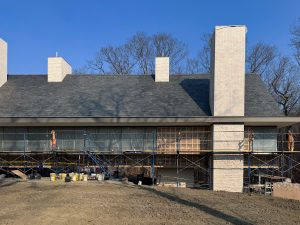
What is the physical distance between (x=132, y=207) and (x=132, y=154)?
993 centimetres

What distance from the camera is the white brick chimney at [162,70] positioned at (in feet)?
82.0

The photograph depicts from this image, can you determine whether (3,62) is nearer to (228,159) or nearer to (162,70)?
(162,70)

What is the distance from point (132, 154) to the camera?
859 inches

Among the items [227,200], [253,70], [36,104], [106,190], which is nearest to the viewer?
[227,200]

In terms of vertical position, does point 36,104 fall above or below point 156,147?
above

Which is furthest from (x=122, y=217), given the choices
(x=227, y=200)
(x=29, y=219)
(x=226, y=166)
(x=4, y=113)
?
(x=4, y=113)

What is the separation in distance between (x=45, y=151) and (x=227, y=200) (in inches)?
441

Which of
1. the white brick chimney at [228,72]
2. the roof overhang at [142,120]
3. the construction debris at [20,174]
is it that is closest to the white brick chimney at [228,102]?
the white brick chimney at [228,72]

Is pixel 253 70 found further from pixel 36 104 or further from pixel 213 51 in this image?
pixel 36 104

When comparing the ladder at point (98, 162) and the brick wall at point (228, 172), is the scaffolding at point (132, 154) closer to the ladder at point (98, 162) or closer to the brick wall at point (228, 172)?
the ladder at point (98, 162)

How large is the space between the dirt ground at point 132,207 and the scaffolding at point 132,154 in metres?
5.38


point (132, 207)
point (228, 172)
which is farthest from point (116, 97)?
point (132, 207)

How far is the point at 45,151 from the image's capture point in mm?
21391

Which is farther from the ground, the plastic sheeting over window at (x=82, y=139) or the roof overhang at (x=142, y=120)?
the roof overhang at (x=142, y=120)
